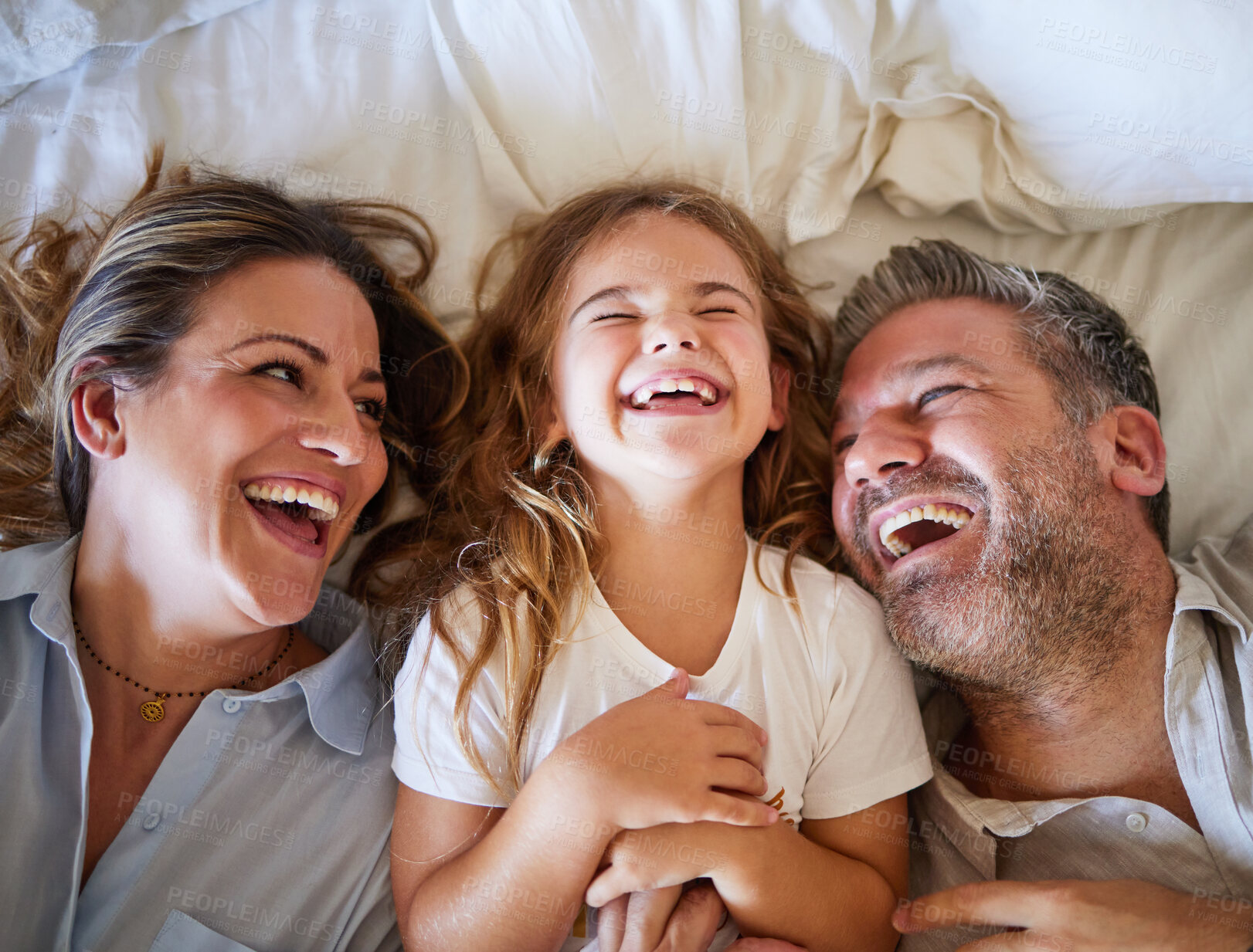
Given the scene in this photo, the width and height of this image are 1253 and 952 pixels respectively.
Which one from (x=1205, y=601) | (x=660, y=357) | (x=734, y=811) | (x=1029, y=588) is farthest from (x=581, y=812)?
(x=1205, y=601)

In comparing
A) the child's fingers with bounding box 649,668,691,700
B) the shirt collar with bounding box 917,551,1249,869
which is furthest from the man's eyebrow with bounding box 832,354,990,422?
the child's fingers with bounding box 649,668,691,700

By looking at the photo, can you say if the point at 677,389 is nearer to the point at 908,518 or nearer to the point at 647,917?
the point at 908,518

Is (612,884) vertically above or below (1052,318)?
below

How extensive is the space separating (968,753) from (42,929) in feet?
6.56

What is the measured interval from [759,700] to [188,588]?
3.97 ft

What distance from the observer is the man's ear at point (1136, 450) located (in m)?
2.01

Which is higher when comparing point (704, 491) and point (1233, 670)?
point (704, 491)

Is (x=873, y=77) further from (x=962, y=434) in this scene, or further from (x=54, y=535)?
(x=54, y=535)

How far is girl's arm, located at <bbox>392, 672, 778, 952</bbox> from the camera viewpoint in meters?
1.68

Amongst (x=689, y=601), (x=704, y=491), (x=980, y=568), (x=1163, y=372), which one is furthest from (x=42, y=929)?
(x=1163, y=372)

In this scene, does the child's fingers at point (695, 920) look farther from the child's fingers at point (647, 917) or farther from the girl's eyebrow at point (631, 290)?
the girl's eyebrow at point (631, 290)

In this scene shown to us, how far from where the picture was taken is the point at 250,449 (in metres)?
1.81

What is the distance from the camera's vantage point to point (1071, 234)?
254 centimetres

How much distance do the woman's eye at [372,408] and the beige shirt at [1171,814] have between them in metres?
1.56
